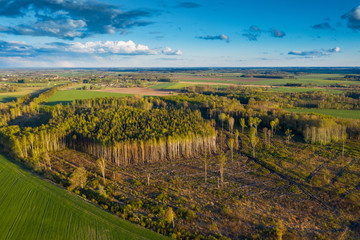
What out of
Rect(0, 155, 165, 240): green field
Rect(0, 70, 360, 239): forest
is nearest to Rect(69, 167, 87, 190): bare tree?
Rect(0, 70, 360, 239): forest

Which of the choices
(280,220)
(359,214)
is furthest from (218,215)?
(359,214)

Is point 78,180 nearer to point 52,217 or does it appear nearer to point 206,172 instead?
point 52,217

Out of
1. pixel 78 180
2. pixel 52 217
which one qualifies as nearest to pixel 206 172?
pixel 78 180

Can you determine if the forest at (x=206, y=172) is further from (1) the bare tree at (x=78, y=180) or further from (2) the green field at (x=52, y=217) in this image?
(2) the green field at (x=52, y=217)

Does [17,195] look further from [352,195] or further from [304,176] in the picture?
[352,195]

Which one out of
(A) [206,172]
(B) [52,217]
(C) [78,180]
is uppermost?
(C) [78,180]

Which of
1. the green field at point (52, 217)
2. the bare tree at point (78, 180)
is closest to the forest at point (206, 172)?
the bare tree at point (78, 180)

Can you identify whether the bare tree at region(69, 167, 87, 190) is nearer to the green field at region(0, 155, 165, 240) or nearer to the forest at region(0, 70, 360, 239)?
the forest at region(0, 70, 360, 239)
